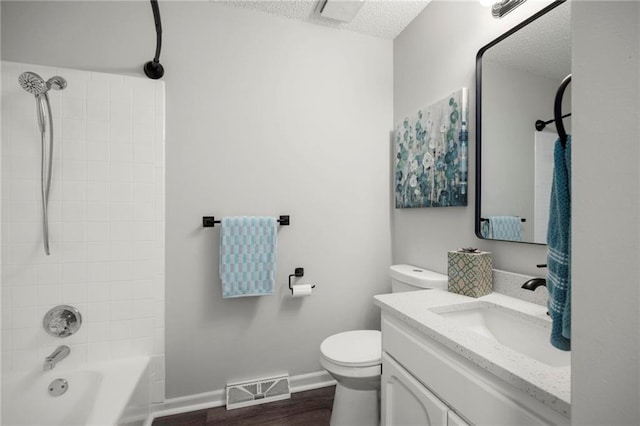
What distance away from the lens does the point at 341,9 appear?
1.77 metres

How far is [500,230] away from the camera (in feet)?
4.37

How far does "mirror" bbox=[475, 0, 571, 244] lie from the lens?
1116 millimetres

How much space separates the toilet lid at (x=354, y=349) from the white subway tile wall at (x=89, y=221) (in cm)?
97

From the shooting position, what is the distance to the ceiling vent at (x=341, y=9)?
171 centimetres

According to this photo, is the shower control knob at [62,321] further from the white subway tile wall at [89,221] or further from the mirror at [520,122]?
the mirror at [520,122]

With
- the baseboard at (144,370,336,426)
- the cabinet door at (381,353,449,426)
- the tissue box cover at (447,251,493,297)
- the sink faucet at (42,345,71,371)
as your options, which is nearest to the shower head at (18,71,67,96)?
the sink faucet at (42,345,71,371)

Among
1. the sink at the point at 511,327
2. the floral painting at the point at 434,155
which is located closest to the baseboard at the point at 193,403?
the sink at the point at 511,327

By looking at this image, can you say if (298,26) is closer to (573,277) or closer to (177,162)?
(177,162)

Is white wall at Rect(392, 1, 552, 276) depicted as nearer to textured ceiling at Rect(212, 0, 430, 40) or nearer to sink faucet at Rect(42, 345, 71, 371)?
textured ceiling at Rect(212, 0, 430, 40)

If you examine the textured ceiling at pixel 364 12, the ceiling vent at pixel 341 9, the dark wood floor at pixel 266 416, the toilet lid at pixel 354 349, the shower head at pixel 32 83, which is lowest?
the dark wood floor at pixel 266 416

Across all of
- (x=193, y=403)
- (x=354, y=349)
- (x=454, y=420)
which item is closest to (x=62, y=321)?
(x=193, y=403)

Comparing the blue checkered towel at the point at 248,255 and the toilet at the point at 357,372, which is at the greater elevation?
the blue checkered towel at the point at 248,255

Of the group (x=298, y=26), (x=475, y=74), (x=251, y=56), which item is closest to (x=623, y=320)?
(x=475, y=74)

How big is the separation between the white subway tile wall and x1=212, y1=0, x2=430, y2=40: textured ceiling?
2.75 ft
